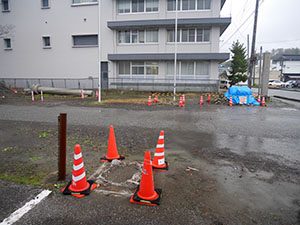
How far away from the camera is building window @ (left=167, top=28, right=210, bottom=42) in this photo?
2228 centimetres

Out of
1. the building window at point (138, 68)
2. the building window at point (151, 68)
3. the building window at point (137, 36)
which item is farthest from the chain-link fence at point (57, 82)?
the building window at point (151, 68)

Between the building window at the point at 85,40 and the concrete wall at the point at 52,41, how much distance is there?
50 centimetres

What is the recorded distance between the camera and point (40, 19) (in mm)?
26109

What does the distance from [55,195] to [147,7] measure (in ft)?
78.2

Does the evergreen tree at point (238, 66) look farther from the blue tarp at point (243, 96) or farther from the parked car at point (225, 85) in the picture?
the blue tarp at point (243, 96)

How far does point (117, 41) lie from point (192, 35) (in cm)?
867

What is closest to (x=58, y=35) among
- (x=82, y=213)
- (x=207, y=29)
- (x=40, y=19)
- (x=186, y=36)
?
(x=40, y=19)

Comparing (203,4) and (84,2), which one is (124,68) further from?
(203,4)

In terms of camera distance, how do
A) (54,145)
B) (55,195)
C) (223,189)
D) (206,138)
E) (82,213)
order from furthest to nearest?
(206,138)
(54,145)
(223,189)
(55,195)
(82,213)

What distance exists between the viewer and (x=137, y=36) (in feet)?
77.7

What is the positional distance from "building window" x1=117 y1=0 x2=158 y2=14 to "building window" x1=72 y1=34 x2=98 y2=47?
176 inches

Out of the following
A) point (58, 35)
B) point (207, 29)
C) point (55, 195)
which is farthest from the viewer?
point (58, 35)

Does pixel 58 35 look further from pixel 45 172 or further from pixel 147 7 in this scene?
pixel 45 172

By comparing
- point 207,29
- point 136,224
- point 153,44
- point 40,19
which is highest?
point 40,19
